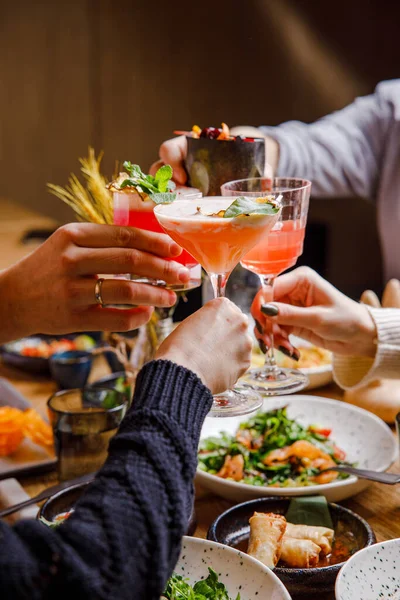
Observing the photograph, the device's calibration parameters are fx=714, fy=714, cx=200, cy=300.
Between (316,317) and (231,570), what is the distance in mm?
599

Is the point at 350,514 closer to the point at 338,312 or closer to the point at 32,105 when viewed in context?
the point at 338,312

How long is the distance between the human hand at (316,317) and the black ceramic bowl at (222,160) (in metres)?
0.26

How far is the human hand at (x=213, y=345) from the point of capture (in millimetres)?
910

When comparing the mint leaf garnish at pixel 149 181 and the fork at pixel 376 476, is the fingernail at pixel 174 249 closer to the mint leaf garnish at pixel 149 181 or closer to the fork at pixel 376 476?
the mint leaf garnish at pixel 149 181

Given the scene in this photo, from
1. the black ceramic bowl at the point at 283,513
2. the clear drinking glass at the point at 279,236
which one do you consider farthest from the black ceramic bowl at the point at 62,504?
the clear drinking glass at the point at 279,236

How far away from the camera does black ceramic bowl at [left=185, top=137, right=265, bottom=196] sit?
4.44ft

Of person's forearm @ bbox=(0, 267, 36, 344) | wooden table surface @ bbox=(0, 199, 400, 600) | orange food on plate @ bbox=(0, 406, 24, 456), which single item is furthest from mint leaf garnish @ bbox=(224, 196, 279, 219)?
orange food on plate @ bbox=(0, 406, 24, 456)

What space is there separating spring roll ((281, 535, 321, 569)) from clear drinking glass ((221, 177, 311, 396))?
0.88 feet

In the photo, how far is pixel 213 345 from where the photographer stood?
37.2 inches

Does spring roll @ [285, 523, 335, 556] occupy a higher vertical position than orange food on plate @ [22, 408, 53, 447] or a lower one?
higher

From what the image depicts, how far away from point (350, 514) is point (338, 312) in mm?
464

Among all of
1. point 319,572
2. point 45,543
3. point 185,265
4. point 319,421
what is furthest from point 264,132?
point 45,543

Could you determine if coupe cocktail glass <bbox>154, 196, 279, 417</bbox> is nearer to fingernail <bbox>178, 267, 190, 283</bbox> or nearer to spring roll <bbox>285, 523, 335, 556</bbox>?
fingernail <bbox>178, 267, 190, 283</bbox>

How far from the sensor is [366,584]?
1.01 metres
